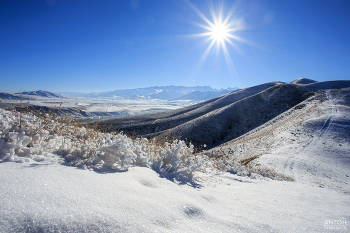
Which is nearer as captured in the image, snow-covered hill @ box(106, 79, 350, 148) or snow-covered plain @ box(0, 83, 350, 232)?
snow-covered plain @ box(0, 83, 350, 232)

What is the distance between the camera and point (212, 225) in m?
1.58

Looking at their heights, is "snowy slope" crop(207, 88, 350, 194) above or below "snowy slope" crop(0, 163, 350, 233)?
below

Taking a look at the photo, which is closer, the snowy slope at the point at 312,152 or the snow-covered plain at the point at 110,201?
the snow-covered plain at the point at 110,201

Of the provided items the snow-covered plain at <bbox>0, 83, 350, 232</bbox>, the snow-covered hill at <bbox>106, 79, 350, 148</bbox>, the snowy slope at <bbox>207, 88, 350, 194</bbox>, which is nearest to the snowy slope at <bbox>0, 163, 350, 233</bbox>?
the snow-covered plain at <bbox>0, 83, 350, 232</bbox>

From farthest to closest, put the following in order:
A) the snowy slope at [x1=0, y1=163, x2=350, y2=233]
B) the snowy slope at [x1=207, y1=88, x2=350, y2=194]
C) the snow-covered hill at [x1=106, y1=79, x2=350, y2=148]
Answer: the snow-covered hill at [x1=106, y1=79, x2=350, y2=148], the snowy slope at [x1=207, y1=88, x2=350, y2=194], the snowy slope at [x1=0, y1=163, x2=350, y2=233]

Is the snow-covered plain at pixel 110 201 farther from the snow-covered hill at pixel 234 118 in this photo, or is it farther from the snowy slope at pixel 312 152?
the snow-covered hill at pixel 234 118

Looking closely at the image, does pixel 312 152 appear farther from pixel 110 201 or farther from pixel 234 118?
pixel 234 118

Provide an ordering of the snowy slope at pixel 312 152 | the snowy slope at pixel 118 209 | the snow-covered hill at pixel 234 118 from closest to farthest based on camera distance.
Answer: the snowy slope at pixel 118 209 < the snowy slope at pixel 312 152 < the snow-covered hill at pixel 234 118

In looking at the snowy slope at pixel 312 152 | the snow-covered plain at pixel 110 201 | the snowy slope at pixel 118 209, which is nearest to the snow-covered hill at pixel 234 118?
the snowy slope at pixel 312 152

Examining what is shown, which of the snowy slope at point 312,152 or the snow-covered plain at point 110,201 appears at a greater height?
the snow-covered plain at point 110,201

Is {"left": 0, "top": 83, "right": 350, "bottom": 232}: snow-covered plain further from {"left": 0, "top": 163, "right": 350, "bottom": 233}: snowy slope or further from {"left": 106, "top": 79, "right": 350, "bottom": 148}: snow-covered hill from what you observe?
{"left": 106, "top": 79, "right": 350, "bottom": 148}: snow-covered hill

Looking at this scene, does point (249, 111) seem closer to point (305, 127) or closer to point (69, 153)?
point (305, 127)

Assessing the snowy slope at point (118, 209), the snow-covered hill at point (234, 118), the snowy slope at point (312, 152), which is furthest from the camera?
the snow-covered hill at point (234, 118)

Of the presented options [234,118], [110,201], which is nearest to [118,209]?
[110,201]
